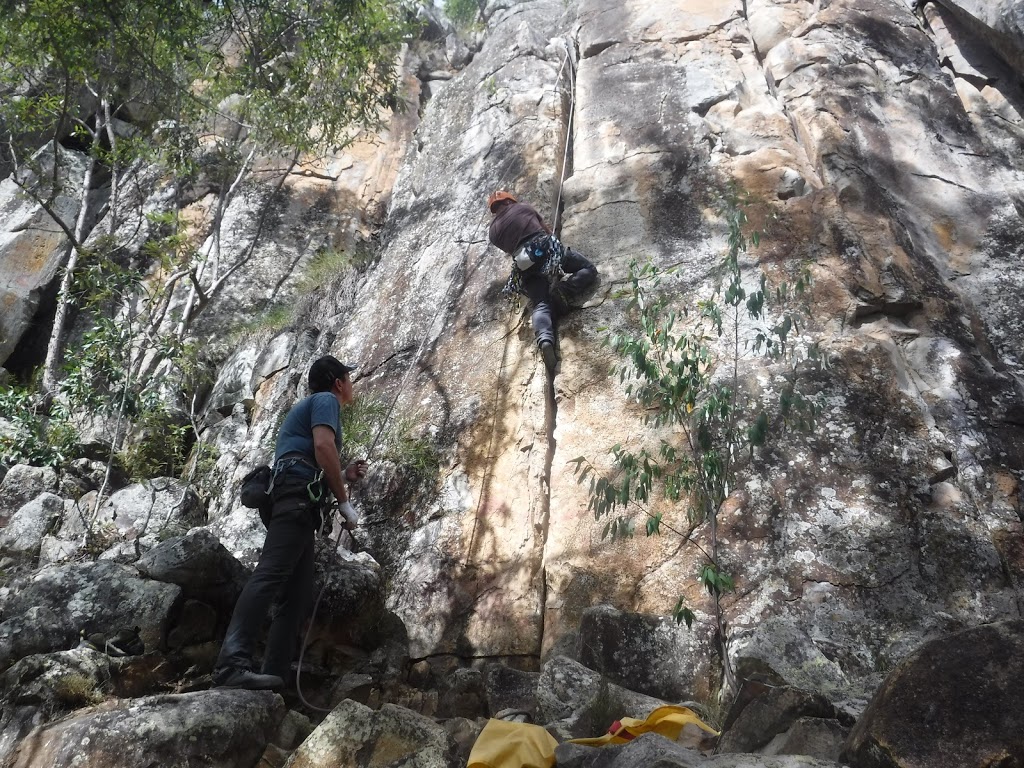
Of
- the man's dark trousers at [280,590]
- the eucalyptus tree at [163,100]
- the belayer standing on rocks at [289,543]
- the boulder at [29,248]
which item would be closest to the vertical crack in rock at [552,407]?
the belayer standing on rocks at [289,543]

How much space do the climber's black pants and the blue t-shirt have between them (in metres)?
2.27

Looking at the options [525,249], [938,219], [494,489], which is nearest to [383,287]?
[525,249]

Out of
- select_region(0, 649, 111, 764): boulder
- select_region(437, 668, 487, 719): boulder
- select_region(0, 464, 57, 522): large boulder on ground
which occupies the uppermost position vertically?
select_region(0, 649, 111, 764): boulder

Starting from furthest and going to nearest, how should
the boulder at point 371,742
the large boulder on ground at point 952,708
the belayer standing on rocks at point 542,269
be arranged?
the belayer standing on rocks at point 542,269 → the boulder at point 371,742 → the large boulder on ground at point 952,708

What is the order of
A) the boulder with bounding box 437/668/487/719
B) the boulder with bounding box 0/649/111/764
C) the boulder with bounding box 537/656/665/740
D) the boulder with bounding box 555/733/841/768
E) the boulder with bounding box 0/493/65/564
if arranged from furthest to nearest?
the boulder with bounding box 0/493/65/564
the boulder with bounding box 437/668/487/719
the boulder with bounding box 537/656/665/740
the boulder with bounding box 0/649/111/764
the boulder with bounding box 555/733/841/768

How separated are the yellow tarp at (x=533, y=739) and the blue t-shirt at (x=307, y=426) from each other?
1.78 meters

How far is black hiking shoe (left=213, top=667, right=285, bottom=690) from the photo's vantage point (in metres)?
3.70

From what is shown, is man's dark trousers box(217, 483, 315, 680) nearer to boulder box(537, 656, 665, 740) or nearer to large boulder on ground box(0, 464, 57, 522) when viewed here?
boulder box(537, 656, 665, 740)

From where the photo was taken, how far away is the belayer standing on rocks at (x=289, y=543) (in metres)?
3.83

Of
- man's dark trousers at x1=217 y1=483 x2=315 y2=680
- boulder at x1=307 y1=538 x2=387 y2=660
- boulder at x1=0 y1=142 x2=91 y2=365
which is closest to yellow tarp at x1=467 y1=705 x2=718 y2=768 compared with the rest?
man's dark trousers at x1=217 y1=483 x2=315 y2=680

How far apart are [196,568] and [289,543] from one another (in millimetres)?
737

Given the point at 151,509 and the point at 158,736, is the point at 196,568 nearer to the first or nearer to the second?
the point at 158,736

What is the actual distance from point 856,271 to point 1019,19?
4.15 metres

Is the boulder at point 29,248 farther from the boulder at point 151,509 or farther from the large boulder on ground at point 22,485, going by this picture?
the boulder at point 151,509
